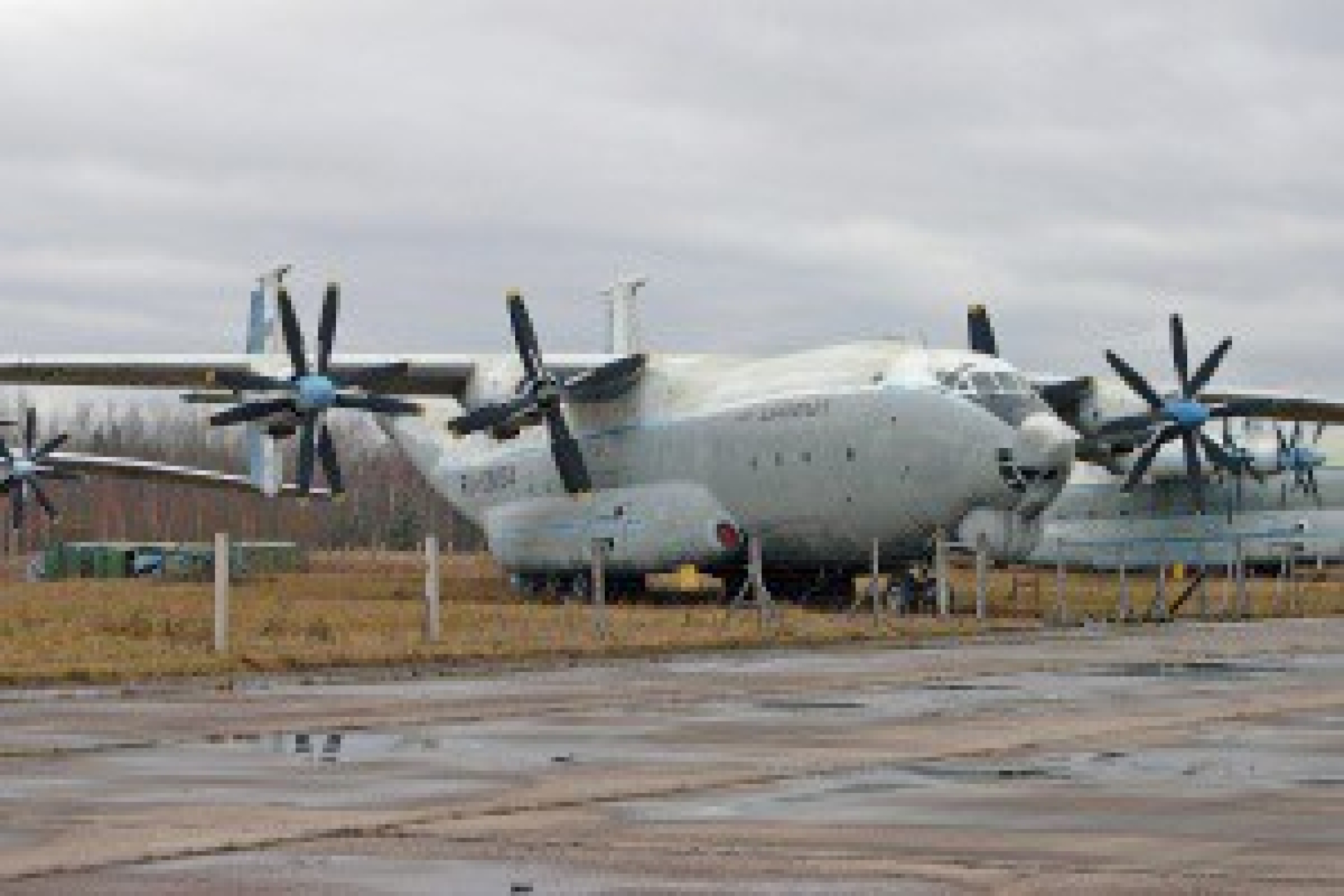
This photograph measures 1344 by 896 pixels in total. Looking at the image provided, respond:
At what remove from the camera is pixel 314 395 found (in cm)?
5056

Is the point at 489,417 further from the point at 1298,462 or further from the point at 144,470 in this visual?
the point at 1298,462

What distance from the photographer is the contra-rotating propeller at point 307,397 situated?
50500 millimetres

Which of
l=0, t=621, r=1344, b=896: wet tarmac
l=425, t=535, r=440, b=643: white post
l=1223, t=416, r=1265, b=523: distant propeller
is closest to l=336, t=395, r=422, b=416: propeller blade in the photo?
l=425, t=535, r=440, b=643: white post

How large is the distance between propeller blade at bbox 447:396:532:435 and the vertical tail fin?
966 cm

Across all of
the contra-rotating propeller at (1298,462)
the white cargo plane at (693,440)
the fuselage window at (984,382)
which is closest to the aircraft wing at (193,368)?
the white cargo plane at (693,440)

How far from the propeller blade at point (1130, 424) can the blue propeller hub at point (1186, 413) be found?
892 mm

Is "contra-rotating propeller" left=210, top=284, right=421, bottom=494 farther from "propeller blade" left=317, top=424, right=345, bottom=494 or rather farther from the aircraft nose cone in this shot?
the aircraft nose cone

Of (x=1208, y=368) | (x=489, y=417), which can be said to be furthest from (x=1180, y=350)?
(x=489, y=417)

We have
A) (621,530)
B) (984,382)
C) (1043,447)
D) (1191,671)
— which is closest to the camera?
(1191,671)

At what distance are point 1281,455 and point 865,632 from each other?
4125 cm

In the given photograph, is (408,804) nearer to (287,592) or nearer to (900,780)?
(900,780)

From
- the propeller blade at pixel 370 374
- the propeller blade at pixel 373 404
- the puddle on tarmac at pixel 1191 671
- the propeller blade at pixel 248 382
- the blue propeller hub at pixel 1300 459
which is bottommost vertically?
the puddle on tarmac at pixel 1191 671

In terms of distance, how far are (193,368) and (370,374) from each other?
4.13 m

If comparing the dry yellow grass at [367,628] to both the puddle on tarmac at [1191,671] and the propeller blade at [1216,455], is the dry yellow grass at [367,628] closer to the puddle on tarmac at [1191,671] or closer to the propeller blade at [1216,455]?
the propeller blade at [1216,455]
